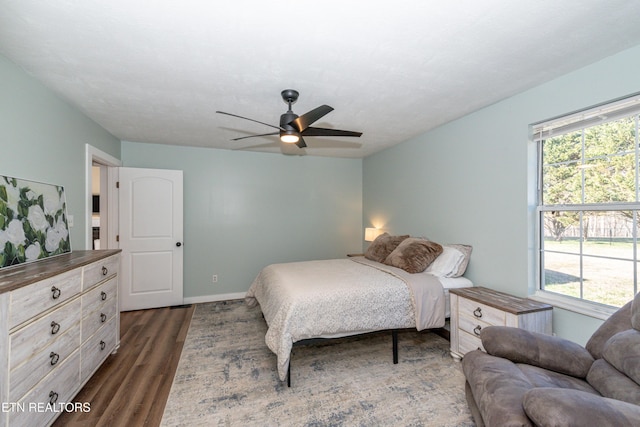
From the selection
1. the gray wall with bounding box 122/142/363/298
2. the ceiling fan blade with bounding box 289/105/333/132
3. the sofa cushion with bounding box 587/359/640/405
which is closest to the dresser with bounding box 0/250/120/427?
the ceiling fan blade with bounding box 289/105/333/132

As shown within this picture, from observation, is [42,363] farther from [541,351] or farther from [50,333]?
[541,351]

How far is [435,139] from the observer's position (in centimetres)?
360

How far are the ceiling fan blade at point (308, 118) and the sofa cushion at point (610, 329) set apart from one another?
7.17 feet

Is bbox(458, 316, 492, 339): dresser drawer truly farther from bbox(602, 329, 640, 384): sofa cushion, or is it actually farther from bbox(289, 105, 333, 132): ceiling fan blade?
bbox(289, 105, 333, 132): ceiling fan blade

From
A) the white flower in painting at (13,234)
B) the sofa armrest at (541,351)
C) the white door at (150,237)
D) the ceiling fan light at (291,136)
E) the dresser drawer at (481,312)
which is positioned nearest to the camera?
the sofa armrest at (541,351)

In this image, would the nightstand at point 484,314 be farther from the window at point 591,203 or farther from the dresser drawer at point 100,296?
the dresser drawer at point 100,296

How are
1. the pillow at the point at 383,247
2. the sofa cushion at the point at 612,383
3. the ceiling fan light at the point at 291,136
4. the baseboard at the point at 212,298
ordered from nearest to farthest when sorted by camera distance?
the sofa cushion at the point at 612,383 → the ceiling fan light at the point at 291,136 → the pillow at the point at 383,247 → the baseboard at the point at 212,298

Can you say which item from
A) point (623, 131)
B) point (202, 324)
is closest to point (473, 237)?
point (623, 131)

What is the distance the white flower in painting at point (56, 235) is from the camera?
7.59 feet

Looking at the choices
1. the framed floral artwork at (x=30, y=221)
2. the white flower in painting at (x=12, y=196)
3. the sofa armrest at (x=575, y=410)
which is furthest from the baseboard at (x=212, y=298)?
the sofa armrest at (x=575, y=410)

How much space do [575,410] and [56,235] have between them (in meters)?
3.52

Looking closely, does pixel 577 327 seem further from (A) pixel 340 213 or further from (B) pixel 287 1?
(A) pixel 340 213

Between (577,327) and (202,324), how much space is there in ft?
12.4

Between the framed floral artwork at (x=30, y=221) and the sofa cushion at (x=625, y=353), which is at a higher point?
the framed floral artwork at (x=30, y=221)
